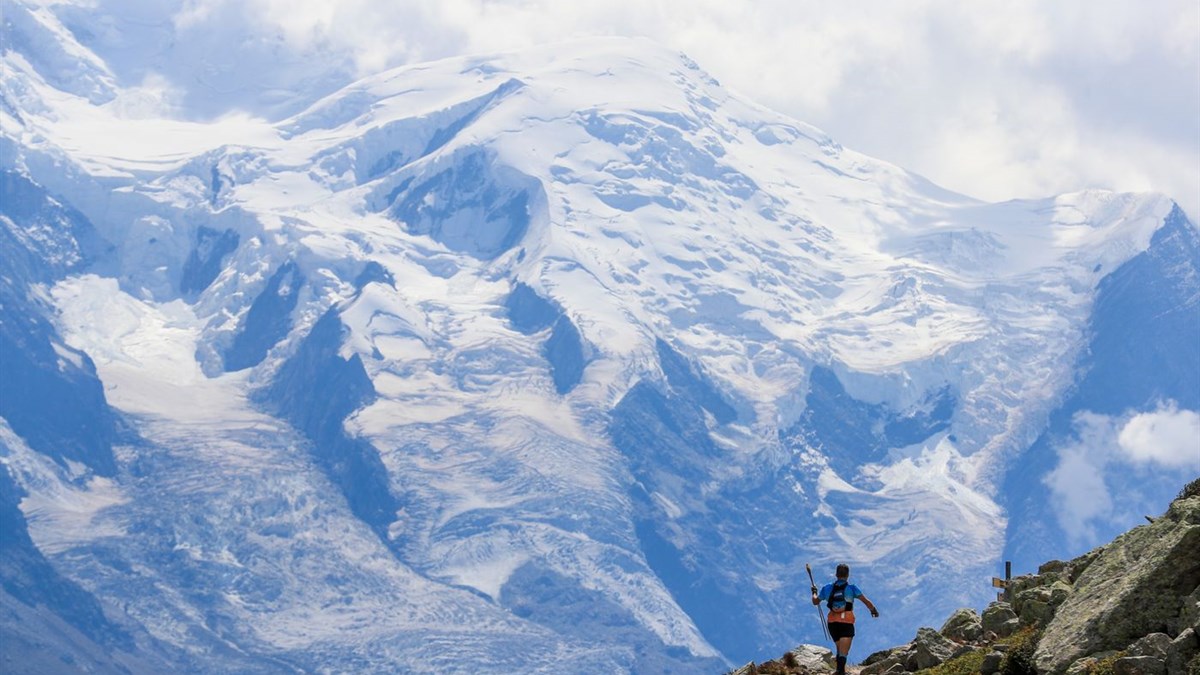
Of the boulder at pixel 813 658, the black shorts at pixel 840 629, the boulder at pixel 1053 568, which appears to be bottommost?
the black shorts at pixel 840 629

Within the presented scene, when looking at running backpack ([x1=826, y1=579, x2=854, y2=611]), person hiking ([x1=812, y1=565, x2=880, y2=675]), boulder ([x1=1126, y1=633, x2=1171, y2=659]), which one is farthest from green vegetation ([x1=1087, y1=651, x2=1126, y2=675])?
running backpack ([x1=826, y1=579, x2=854, y2=611])

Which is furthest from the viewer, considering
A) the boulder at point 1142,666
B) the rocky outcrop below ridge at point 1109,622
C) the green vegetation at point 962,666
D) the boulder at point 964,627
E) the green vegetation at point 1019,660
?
the boulder at point 964,627

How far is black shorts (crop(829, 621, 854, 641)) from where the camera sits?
47.2 m

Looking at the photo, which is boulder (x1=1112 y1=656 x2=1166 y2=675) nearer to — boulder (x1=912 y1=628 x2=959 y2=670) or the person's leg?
the person's leg

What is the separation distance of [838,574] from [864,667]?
19.4ft

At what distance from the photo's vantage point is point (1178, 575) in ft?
137

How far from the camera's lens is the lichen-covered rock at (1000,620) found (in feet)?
164

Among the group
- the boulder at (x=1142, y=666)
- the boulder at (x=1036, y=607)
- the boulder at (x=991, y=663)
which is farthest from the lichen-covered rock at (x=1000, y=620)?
the boulder at (x=1142, y=666)

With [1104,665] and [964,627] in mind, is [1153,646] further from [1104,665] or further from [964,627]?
[964,627]

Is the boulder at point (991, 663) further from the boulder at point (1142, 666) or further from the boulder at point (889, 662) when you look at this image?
the boulder at point (889, 662)

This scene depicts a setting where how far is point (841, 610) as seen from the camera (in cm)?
4769

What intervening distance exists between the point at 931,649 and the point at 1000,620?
2.37 m

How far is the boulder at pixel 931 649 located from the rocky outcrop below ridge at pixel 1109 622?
23mm

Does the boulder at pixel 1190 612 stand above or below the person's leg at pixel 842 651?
below
